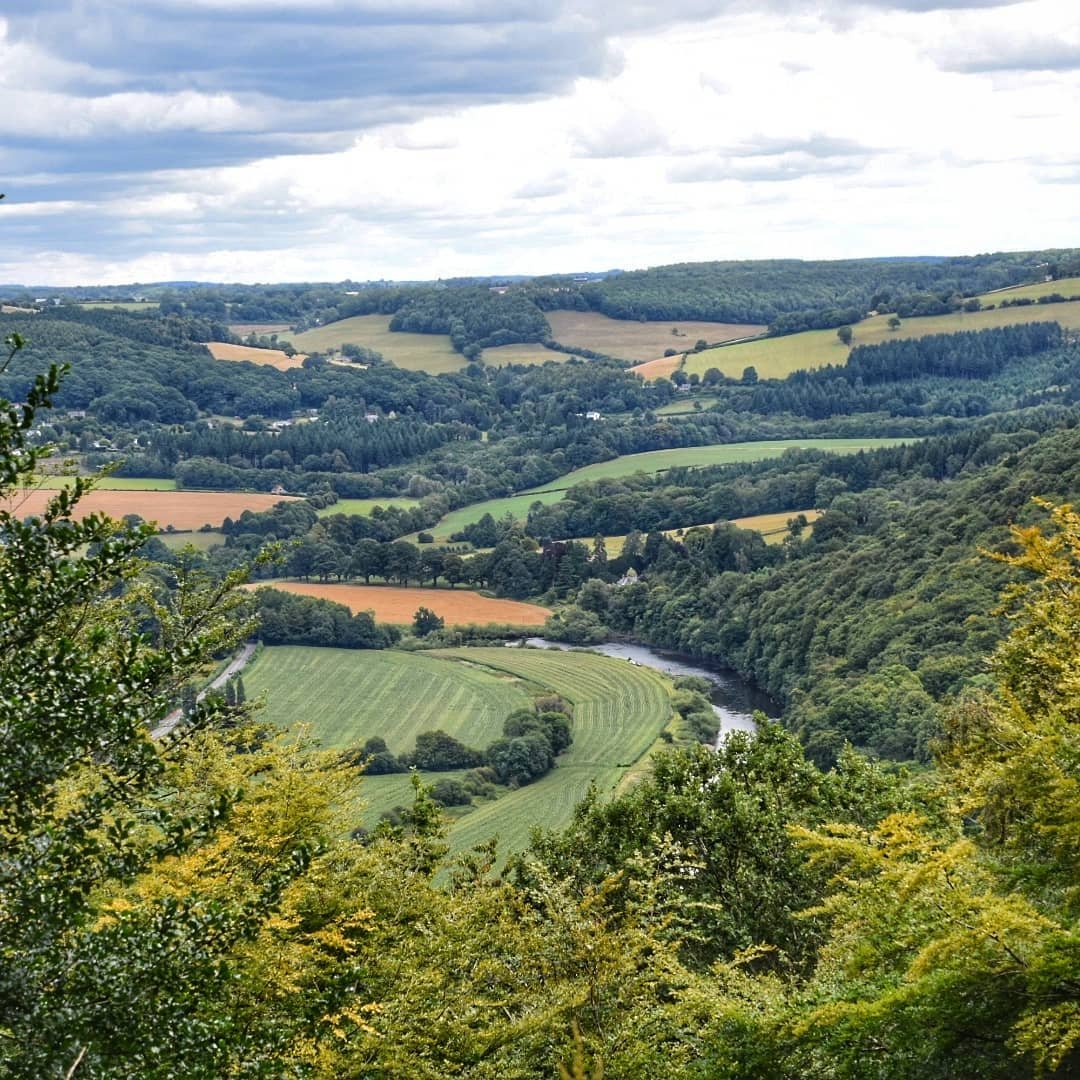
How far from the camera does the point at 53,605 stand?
528 inches

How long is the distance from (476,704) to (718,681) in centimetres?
1955

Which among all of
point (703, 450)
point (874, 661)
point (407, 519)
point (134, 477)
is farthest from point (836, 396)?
point (874, 661)

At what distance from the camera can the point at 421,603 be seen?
390 ft

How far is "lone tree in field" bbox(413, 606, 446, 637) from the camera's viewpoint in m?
111

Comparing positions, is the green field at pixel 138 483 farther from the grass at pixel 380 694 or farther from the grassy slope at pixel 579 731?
the grassy slope at pixel 579 731

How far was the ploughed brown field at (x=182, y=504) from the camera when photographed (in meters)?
132

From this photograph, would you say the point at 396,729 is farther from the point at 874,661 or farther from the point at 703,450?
the point at 703,450

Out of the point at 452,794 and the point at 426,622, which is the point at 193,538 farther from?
the point at 452,794

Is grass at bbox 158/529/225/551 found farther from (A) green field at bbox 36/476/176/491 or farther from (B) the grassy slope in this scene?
(B) the grassy slope

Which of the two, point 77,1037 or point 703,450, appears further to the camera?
point 703,450

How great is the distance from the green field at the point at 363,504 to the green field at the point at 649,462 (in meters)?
6.47

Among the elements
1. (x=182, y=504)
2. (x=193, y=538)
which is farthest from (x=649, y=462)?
(x=193, y=538)

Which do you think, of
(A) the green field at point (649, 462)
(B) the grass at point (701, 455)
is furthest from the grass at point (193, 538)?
(B) the grass at point (701, 455)

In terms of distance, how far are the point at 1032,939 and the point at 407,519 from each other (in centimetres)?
13138
